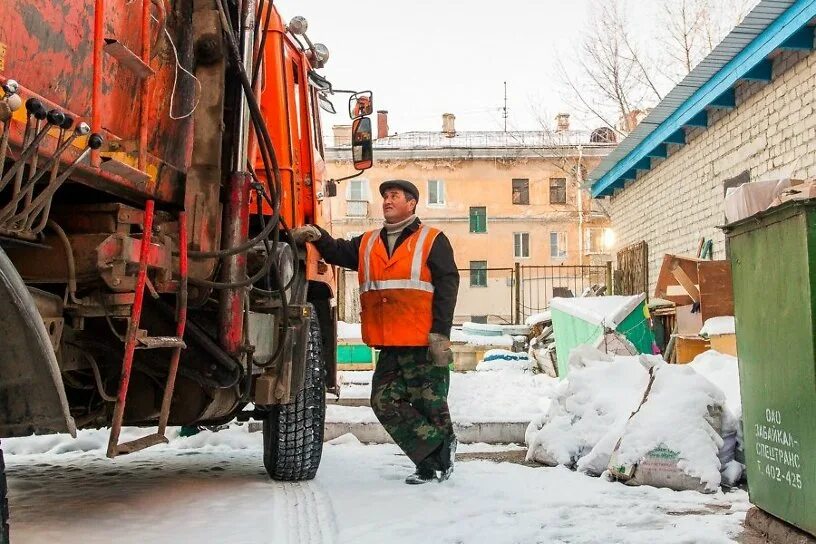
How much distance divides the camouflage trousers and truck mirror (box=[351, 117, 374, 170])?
1.44 m

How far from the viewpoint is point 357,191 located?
3472cm

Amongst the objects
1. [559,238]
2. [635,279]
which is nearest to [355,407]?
[635,279]

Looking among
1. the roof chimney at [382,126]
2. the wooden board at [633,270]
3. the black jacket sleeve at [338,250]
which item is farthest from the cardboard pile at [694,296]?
the roof chimney at [382,126]

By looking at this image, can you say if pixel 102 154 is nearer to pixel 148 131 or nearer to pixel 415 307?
pixel 148 131

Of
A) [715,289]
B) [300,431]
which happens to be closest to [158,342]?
[300,431]

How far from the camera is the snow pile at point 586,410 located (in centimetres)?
499

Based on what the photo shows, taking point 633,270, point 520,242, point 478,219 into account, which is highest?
point 478,219

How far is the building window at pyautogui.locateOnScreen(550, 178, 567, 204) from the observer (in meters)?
35.8

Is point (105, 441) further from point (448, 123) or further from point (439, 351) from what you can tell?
point (448, 123)

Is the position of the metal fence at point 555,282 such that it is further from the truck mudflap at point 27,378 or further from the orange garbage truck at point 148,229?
the truck mudflap at point 27,378

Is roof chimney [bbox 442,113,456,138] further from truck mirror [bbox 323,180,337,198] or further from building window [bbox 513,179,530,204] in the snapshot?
truck mirror [bbox 323,180,337,198]

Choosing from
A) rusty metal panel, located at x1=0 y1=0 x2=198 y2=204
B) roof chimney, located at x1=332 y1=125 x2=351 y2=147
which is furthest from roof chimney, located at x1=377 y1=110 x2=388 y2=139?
Answer: rusty metal panel, located at x1=0 y1=0 x2=198 y2=204

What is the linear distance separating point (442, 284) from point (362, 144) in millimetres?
1381

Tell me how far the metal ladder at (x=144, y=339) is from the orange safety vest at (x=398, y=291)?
66.1 inches
